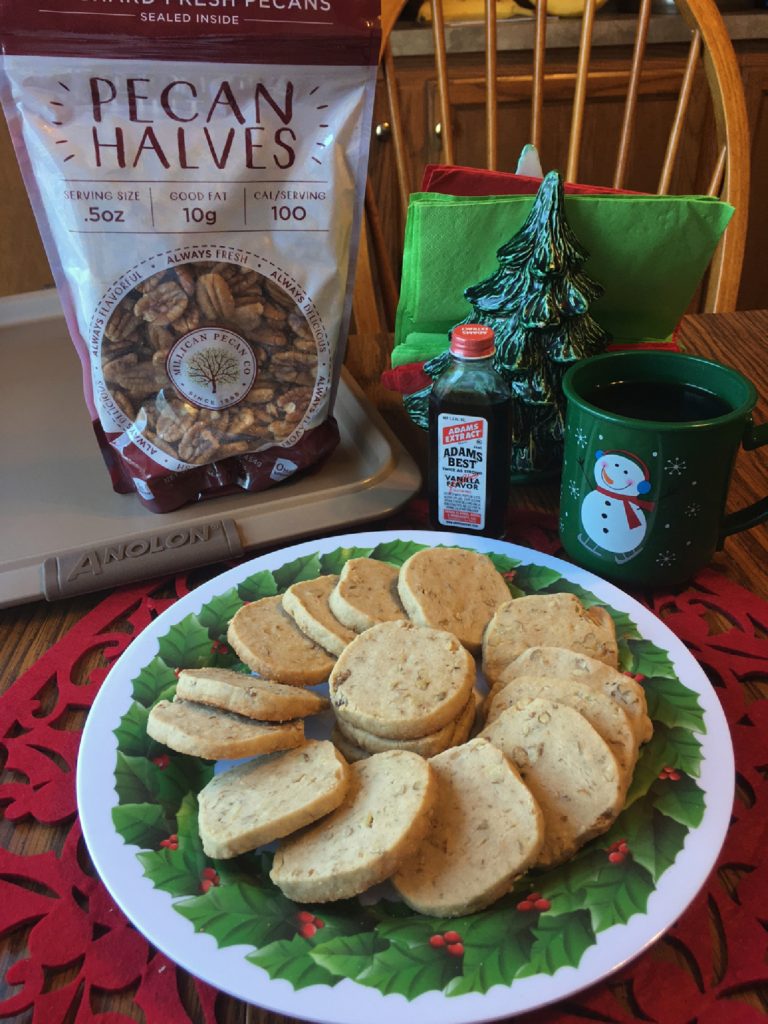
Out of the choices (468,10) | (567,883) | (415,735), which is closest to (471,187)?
(415,735)

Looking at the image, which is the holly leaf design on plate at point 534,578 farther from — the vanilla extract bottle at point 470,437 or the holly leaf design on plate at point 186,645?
the holly leaf design on plate at point 186,645

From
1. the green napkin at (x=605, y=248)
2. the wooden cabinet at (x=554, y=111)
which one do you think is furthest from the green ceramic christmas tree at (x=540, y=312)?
the wooden cabinet at (x=554, y=111)

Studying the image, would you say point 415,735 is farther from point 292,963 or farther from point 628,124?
point 628,124

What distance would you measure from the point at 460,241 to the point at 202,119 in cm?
30

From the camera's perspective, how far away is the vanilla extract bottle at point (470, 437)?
807 mm

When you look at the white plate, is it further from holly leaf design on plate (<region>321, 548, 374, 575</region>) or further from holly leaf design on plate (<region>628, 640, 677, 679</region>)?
holly leaf design on plate (<region>321, 548, 374, 575</region>)

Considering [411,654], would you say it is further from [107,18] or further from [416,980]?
[107,18]

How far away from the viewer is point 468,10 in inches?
91.8

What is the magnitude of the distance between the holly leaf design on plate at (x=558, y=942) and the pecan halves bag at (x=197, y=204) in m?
0.60

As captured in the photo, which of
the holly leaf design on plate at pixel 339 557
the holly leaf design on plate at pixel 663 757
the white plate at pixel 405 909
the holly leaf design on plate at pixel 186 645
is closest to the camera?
the white plate at pixel 405 909

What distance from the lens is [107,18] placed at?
2.46 ft

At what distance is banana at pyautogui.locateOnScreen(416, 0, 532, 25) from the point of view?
2303mm

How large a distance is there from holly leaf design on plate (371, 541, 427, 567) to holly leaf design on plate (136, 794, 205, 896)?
13.2 inches

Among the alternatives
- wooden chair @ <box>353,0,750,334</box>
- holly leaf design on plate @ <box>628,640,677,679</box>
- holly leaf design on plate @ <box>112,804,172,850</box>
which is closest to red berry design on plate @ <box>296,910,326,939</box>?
holly leaf design on plate @ <box>112,804,172,850</box>
